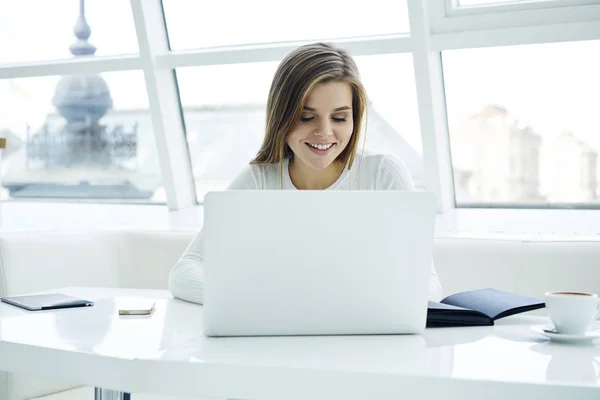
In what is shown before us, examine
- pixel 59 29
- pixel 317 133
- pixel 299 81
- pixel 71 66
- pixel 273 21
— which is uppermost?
pixel 59 29

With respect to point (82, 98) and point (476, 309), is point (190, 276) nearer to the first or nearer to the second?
point (476, 309)

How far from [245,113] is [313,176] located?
211 cm

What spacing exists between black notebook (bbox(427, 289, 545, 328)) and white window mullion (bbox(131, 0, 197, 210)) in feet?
9.77

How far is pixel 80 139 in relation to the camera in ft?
15.8

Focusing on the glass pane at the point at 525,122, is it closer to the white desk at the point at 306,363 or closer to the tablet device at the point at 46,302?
the white desk at the point at 306,363

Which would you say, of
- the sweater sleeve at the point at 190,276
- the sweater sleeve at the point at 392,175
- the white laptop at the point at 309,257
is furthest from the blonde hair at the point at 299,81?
the white laptop at the point at 309,257

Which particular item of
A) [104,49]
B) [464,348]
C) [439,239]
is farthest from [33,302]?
[104,49]

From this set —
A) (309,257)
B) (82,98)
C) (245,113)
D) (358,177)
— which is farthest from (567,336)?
(82,98)

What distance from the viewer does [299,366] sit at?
104 cm

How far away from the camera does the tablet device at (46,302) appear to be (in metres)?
1.52

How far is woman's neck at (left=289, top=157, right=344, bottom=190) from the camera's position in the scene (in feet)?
7.46

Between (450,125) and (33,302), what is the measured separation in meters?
2.65

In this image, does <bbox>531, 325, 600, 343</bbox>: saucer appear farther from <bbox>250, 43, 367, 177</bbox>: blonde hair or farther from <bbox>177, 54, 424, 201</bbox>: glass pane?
<bbox>177, 54, 424, 201</bbox>: glass pane

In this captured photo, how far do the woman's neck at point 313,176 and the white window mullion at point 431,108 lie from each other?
1.41 metres
